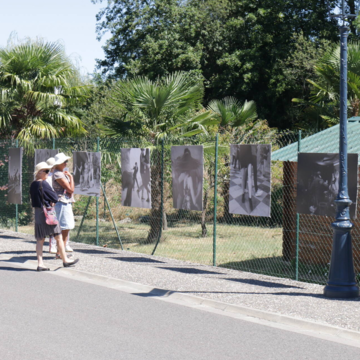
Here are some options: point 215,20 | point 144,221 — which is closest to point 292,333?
point 144,221

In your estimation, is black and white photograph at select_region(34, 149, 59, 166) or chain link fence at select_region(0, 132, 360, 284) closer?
chain link fence at select_region(0, 132, 360, 284)

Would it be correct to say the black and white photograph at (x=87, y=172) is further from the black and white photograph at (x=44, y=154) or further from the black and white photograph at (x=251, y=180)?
the black and white photograph at (x=251, y=180)

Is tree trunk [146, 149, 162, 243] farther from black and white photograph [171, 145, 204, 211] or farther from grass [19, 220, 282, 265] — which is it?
black and white photograph [171, 145, 204, 211]

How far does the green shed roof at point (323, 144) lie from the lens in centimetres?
1115

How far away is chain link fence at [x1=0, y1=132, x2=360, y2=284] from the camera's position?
38.1ft

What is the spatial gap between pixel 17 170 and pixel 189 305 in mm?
9683

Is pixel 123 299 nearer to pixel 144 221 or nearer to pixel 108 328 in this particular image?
pixel 108 328

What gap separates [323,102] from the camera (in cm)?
2102

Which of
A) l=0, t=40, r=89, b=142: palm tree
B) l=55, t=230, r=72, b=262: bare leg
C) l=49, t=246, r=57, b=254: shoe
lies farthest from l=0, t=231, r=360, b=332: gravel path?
l=0, t=40, r=89, b=142: palm tree

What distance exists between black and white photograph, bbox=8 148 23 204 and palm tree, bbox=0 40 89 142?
103cm

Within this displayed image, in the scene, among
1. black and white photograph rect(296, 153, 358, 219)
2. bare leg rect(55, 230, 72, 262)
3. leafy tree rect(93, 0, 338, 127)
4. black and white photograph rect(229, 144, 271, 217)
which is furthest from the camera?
leafy tree rect(93, 0, 338, 127)

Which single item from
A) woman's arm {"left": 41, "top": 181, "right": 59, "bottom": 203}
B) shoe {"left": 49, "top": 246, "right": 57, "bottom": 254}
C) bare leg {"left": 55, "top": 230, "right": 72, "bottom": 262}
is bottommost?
shoe {"left": 49, "top": 246, "right": 57, "bottom": 254}

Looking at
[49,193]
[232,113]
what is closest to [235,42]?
[232,113]

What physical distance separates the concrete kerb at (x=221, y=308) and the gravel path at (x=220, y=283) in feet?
0.48
